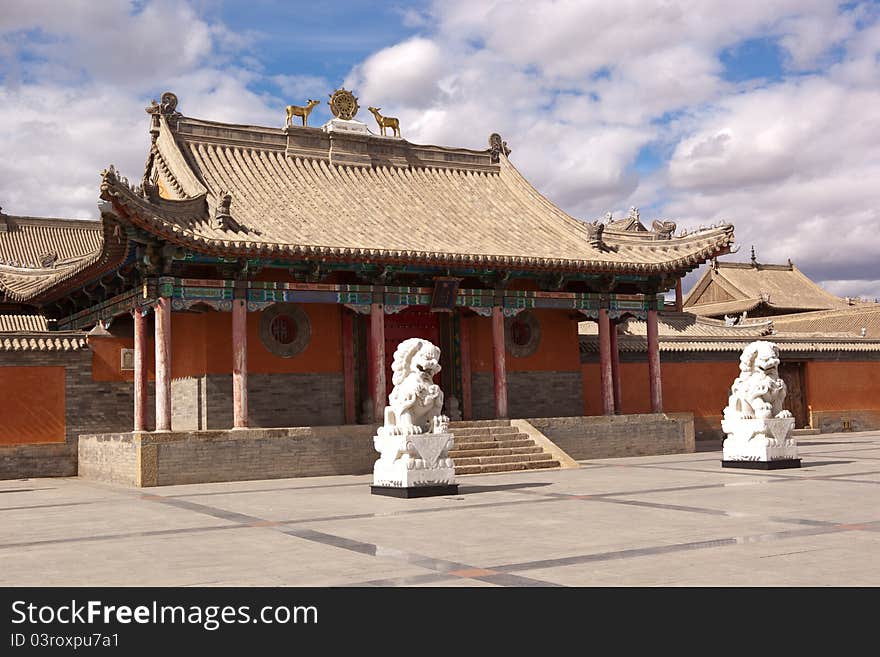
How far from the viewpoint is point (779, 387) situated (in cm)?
1462

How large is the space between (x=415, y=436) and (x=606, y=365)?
8.07 metres

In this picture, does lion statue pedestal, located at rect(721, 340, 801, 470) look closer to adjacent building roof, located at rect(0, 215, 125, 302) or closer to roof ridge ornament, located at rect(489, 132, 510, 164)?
roof ridge ornament, located at rect(489, 132, 510, 164)

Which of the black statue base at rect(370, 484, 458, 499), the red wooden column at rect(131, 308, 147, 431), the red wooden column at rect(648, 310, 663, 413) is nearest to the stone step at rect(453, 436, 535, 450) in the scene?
the red wooden column at rect(648, 310, 663, 413)

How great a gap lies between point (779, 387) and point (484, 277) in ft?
19.1

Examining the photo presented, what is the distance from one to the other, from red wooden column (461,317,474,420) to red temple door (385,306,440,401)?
20.0 inches

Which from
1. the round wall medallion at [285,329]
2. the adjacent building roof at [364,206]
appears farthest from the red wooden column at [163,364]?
the round wall medallion at [285,329]

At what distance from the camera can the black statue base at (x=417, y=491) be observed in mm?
11789

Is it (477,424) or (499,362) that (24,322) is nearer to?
(499,362)

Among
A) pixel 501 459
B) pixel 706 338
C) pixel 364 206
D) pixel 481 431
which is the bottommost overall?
pixel 501 459

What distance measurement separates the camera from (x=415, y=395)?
1190cm

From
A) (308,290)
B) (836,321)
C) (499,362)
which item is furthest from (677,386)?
(836,321)
